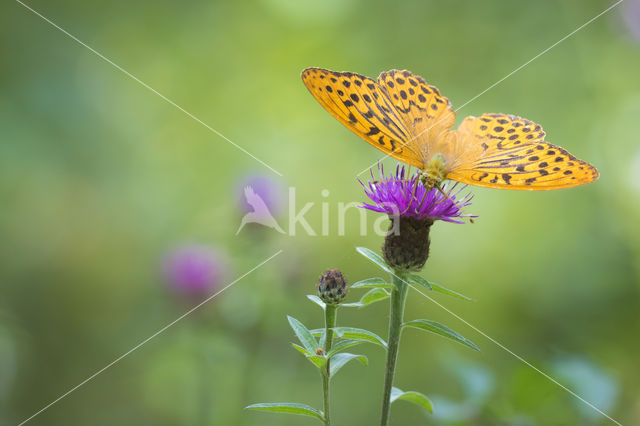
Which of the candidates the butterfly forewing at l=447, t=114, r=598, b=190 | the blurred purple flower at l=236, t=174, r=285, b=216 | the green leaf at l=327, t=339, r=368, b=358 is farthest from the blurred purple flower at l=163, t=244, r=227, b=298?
the green leaf at l=327, t=339, r=368, b=358

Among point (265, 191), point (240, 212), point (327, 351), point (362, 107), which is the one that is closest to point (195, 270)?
point (240, 212)

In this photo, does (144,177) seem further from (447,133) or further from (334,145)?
(447,133)

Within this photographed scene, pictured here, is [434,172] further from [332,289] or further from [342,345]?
[342,345]

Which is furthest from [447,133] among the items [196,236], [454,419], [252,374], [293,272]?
[196,236]

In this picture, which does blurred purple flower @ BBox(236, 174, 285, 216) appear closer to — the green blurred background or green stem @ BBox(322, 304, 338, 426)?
the green blurred background

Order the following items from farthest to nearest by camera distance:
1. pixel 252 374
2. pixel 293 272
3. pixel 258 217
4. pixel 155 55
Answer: pixel 155 55 → pixel 258 217 → pixel 293 272 → pixel 252 374

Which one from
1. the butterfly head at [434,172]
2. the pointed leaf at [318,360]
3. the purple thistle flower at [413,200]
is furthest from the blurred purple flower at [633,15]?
the pointed leaf at [318,360]
